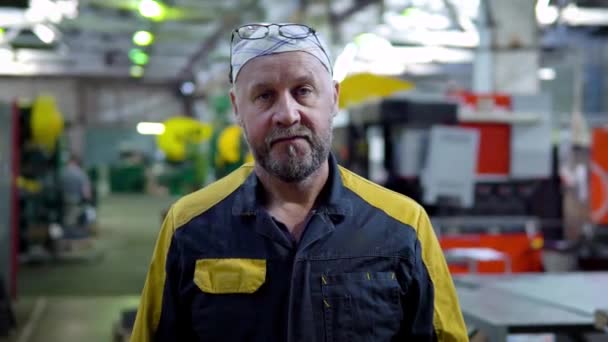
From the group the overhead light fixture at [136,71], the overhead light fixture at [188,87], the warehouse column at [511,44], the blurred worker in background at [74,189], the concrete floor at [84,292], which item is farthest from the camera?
the overhead light fixture at [188,87]

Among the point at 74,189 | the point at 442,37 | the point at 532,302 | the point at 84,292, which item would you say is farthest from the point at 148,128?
the point at 532,302

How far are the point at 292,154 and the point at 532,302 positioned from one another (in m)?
1.54

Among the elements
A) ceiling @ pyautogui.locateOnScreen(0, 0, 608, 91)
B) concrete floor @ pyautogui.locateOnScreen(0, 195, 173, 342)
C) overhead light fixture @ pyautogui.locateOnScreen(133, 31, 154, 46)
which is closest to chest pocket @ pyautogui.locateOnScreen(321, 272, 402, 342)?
ceiling @ pyautogui.locateOnScreen(0, 0, 608, 91)

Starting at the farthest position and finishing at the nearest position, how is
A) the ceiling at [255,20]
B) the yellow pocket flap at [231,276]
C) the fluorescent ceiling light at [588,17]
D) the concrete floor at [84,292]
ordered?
the fluorescent ceiling light at [588,17] < the ceiling at [255,20] < the concrete floor at [84,292] < the yellow pocket flap at [231,276]

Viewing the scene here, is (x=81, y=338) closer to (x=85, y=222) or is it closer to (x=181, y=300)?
(x=181, y=300)

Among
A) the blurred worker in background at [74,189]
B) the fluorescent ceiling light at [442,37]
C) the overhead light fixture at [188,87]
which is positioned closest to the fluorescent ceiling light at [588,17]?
the fluorescent ceiling light at [442,37]

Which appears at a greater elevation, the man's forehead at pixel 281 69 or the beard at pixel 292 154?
the man's forehead at pixel 281 69

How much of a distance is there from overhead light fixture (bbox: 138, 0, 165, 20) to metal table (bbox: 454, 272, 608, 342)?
848 centimetres

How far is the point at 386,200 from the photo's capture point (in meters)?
1.63

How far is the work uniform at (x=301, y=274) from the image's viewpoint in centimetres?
149

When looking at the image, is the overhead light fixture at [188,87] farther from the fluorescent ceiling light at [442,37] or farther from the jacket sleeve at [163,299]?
the jacket sleeve at [163,299]

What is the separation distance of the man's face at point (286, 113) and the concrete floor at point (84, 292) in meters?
5.14

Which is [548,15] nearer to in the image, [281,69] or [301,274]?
[281,69]

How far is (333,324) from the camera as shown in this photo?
1.48 meters
